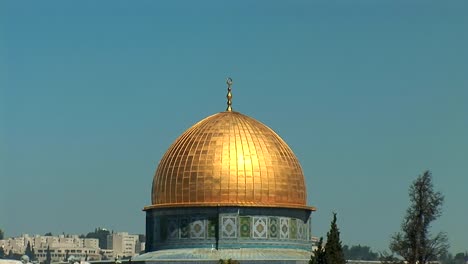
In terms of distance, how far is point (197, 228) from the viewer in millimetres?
69750

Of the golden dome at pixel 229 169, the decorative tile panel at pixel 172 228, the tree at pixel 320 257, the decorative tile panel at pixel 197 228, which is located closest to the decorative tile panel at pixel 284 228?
the golden dome at pixel 229 169

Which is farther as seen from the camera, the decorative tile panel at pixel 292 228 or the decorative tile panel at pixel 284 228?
the decorative tile panel at pixel 292 228

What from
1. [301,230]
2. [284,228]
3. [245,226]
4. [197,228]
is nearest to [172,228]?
[197,228]

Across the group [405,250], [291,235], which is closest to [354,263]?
[291,235]

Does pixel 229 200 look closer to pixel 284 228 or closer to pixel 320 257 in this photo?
pixel 284 228

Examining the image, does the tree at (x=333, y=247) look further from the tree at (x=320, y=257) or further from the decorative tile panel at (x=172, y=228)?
the decorative tile panel at (x=172, y=228)

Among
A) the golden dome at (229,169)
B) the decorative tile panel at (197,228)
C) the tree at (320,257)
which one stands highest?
the golden dome at (229,169)

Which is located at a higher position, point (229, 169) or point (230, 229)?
point (229, 169)

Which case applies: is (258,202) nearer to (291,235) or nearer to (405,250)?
(291,235)

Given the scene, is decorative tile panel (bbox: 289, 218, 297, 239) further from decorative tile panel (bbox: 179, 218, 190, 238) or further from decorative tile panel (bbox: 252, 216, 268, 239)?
decorative tile panel (bbox: 179, 218, 190, 238)

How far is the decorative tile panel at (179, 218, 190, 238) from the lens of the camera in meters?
70.0

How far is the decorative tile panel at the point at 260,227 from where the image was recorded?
6944 centimetres

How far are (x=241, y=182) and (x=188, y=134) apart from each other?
14.3 feet

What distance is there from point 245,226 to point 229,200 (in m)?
1.44
